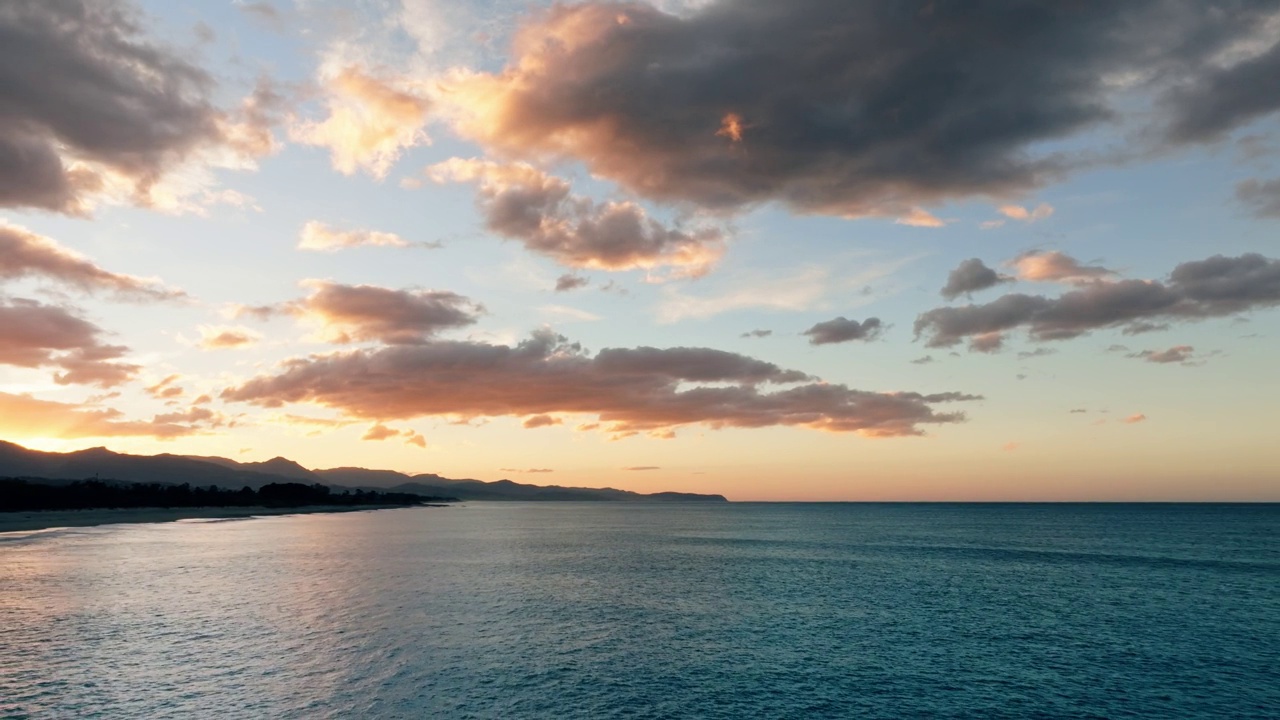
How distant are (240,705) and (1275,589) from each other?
307ft

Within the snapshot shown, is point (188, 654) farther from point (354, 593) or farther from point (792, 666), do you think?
point (792, 666)

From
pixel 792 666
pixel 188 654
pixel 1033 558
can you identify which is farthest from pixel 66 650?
pixel 1033 558

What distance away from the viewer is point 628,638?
49094mm

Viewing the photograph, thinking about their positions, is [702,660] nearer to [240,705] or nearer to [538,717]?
[538,717]

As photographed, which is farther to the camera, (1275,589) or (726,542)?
(726,542)

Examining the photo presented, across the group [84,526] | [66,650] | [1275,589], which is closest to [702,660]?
[66,650]

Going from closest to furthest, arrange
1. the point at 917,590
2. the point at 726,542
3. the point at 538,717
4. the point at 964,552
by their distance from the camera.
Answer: the point at 538,717 < the point at 917,590 < the point at 964,552 < the point at 726,542

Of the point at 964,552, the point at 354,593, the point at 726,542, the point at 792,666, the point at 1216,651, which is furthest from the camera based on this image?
the point at 726,542

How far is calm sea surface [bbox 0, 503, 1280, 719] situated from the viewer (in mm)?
35031

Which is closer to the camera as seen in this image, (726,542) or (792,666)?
(792,666)

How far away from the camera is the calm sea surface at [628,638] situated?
35.0 meters

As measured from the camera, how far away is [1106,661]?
44125 millimetres

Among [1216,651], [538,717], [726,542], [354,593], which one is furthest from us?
[726,542]

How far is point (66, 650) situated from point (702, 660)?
1467 inches
